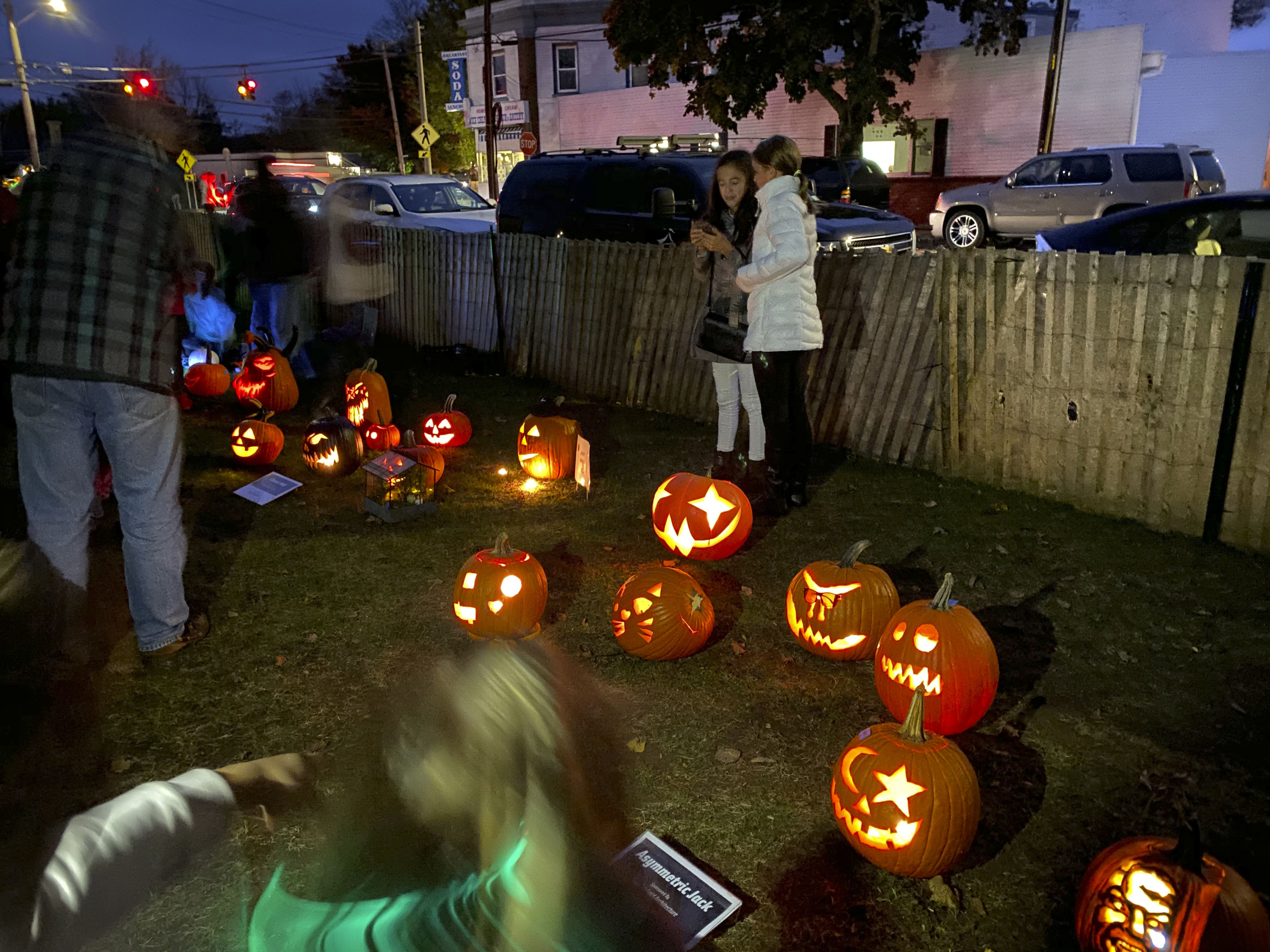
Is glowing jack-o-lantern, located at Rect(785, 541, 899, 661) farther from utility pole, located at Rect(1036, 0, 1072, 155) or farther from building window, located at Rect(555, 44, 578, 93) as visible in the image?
building window, located at Rect(555, 44, 578, 93)

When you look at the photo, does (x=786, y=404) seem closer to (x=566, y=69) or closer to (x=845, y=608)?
(x=845, y=608)

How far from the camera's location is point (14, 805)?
2.96 metres

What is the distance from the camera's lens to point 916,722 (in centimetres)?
261

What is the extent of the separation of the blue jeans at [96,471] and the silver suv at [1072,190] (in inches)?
583

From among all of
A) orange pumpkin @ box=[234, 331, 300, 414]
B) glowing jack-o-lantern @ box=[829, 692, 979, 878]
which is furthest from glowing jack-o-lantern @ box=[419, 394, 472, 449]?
glowing jack-o-lantern @ box=[829, 692, 979, 878]

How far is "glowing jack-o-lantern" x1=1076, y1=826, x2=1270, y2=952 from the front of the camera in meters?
2.07

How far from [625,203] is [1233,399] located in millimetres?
8970

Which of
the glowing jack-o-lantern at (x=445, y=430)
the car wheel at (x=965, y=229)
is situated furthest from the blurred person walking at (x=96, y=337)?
the car wheel at (x=965, y=229)

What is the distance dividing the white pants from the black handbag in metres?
0.14

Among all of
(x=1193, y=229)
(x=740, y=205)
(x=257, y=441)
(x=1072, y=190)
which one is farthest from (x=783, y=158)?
(x=1072, y=190)

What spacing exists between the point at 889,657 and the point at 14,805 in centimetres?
305

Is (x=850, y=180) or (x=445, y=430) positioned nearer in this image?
(x=445, y=430)

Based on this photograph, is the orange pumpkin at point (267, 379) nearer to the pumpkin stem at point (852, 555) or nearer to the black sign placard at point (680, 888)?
the pumpkin stem at point (852, 555)

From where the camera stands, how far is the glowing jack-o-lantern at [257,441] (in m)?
6.39
